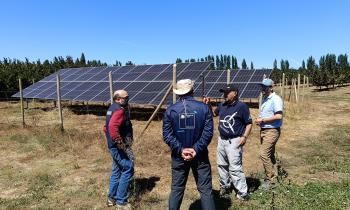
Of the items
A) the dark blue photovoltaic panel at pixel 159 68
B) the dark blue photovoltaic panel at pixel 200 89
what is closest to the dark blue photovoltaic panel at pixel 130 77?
the dark blue photovoltaic panel at pixel 159 68

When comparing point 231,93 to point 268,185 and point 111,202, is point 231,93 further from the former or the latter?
point 111,202

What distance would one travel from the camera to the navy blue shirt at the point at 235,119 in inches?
236

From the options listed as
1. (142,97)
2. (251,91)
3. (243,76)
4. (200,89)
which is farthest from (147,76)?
(243,76)

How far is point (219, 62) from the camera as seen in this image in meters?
120

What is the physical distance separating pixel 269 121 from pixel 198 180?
2.29 meters

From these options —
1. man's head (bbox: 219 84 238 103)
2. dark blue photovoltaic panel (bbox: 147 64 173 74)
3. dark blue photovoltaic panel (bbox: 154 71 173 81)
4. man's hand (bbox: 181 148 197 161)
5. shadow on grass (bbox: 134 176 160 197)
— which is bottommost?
shadow on grass (bbox: 134 176 160 197)

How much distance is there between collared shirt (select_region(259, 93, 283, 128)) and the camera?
6.46 m

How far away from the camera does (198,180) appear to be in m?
4.78

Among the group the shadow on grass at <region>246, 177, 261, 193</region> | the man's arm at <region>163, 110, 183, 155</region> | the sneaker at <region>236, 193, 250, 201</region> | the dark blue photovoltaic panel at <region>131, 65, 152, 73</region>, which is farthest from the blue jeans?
the dark blue photovoltaic panel at <region>131, 65, 152, 73</region>

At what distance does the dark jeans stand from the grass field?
1030 mm

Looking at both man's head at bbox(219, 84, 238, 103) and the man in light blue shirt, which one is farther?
the man in light blue shirt

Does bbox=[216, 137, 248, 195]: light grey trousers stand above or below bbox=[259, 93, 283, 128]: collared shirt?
below

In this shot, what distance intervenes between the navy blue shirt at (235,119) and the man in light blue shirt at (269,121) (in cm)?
57

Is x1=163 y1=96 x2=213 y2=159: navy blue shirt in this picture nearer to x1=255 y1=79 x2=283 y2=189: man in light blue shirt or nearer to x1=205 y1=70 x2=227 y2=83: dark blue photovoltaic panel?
x1=255 y1=79 x2=283 y2=189: man in light blue shirt
